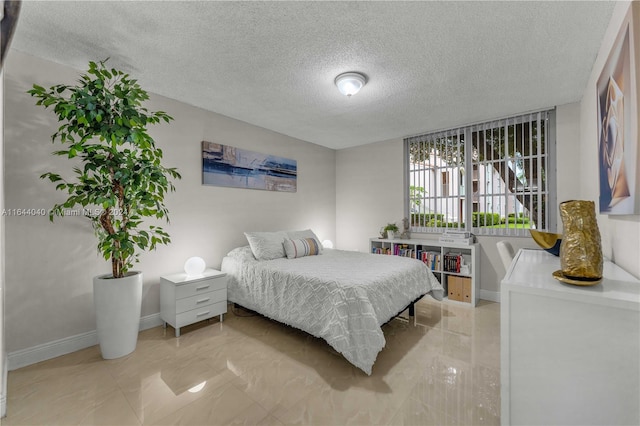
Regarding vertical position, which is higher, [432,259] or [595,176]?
[595,176]

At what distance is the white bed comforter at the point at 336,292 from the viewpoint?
2.09 meters

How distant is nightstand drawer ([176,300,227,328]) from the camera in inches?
106

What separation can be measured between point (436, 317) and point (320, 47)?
3052 mm

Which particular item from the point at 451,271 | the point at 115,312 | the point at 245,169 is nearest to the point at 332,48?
the point at 245,169

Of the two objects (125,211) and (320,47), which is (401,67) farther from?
(125,211)

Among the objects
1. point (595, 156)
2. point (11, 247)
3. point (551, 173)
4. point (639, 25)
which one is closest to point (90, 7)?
point (11, 247)

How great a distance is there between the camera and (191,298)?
2.78 metres

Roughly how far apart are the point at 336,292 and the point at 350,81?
74.7 inches

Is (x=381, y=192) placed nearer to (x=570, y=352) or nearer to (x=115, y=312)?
(x=570, y=352)

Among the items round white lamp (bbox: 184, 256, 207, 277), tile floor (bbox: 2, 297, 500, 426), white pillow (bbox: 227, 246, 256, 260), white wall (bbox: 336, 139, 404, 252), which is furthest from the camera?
white wall (bbox: 336, 139, 404, 252)

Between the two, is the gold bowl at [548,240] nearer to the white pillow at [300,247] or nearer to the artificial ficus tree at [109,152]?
the white pillow at [300,247]

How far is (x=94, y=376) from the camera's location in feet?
6.74

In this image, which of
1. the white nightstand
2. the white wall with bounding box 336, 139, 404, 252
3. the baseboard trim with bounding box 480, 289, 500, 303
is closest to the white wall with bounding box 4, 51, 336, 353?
the white nightstand

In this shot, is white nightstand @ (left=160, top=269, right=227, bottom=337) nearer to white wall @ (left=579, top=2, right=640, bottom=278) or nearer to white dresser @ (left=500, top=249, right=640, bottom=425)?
white dresser @ (left=500, top=249, right=640, bottom=425)
